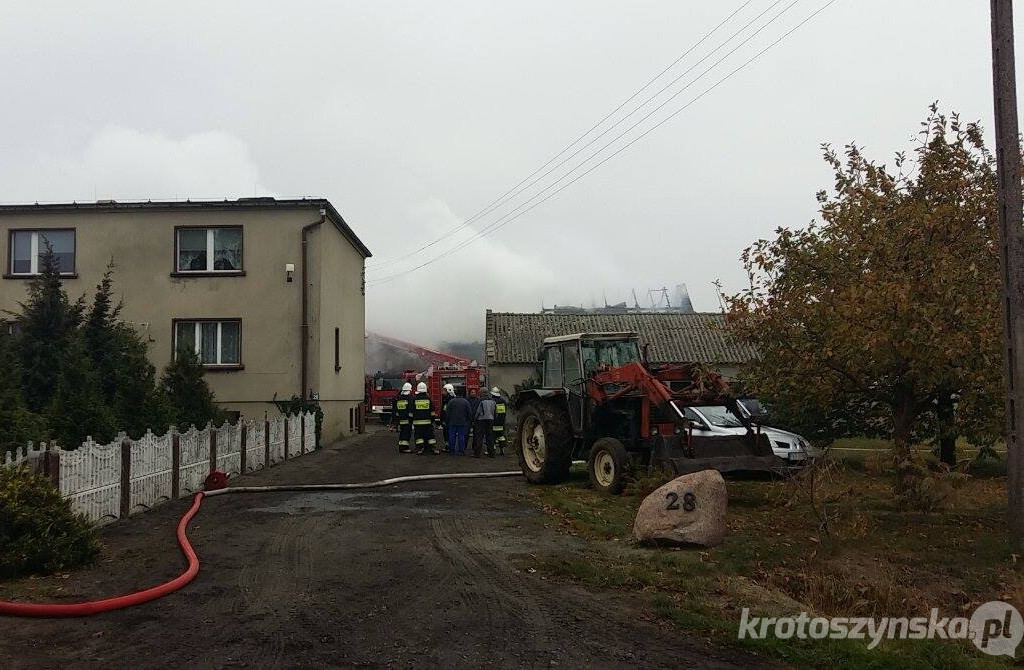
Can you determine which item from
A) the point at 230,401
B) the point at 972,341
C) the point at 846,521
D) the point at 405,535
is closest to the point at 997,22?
the point at 972,341

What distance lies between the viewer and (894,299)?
29.3 ft

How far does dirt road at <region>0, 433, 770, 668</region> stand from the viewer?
16.8 feet

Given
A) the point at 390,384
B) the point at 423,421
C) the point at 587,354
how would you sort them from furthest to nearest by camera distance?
the point at 390,384
the point at 423,421
the point at 587,354

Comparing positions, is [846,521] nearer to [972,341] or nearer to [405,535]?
[972,341]

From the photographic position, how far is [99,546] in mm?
7898

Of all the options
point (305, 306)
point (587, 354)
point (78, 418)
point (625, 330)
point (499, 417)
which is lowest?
point (499, 417)

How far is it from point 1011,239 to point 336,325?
20042 mm

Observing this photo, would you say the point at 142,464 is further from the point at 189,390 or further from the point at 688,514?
the point at 688,514

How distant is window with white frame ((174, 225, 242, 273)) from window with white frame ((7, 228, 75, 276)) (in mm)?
2949

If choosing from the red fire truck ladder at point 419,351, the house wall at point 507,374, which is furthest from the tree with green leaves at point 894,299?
the red fire truck ladder at point 419,351

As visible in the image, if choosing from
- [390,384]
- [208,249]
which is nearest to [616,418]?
[208,249]

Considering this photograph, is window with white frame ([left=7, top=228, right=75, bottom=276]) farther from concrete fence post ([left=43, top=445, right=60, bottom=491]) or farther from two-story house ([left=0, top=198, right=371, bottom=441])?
concrete fence post ([left=43, top=445, right=60, bottom=491])

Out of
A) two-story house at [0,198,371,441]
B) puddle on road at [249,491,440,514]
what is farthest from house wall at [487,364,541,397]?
puddle on road at [249,491,440,514]

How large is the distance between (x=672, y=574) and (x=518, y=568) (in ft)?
4.45
